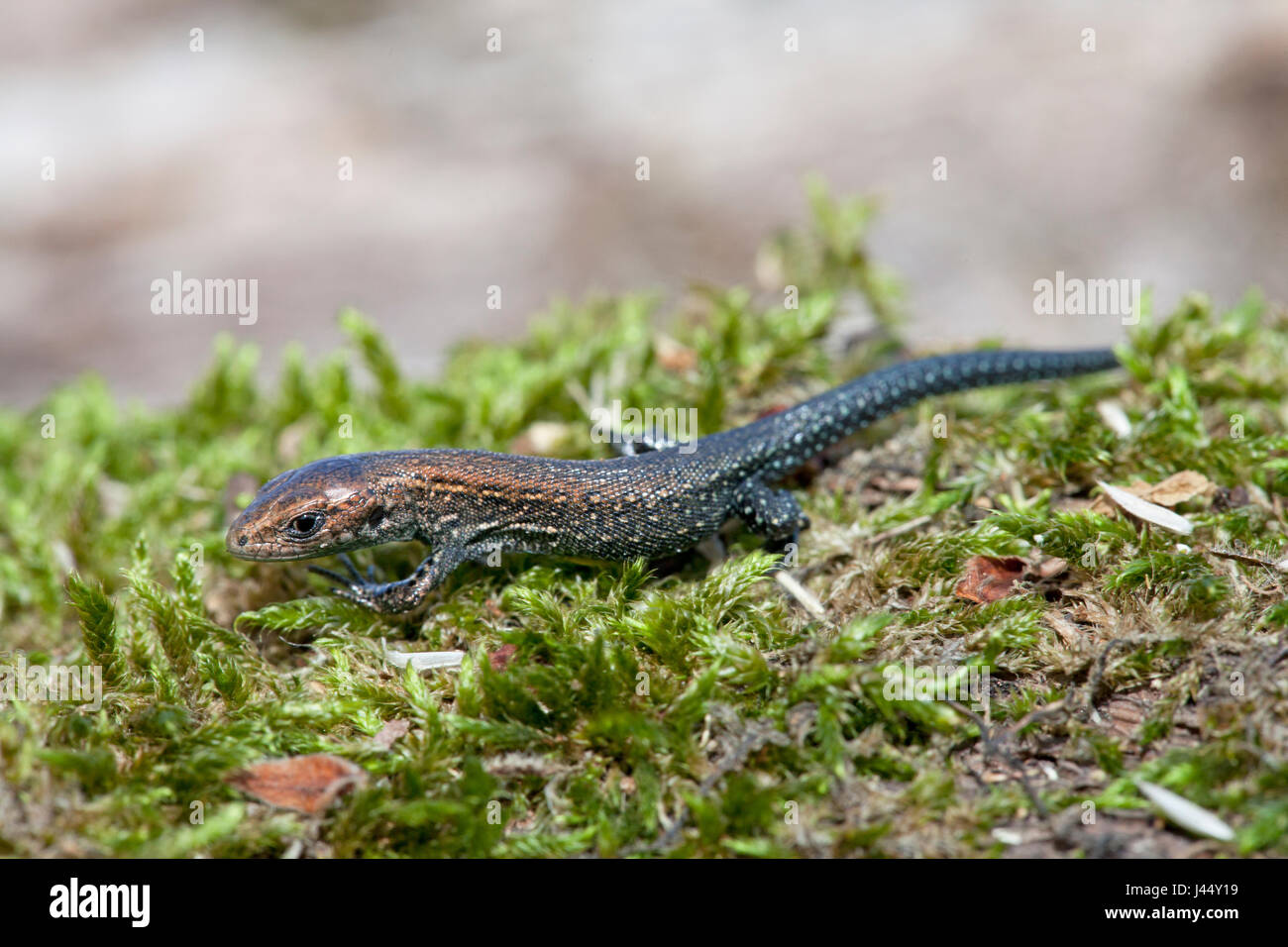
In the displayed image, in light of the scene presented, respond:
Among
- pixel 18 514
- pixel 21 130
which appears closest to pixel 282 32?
pixel 21 130

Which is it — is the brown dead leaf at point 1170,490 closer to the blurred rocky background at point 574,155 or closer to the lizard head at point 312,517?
the lizard head at point 312,517

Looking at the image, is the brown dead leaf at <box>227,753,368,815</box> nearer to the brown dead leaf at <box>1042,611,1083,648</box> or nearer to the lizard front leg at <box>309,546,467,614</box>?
the lizard front leg at <box>309,546,467,614</box>

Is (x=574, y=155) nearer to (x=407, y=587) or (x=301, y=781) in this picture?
(x=407, y=587)

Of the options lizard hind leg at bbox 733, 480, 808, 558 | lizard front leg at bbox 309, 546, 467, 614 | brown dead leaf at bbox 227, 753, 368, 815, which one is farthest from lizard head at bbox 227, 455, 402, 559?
lizard hind leg at bbox 733, 480, 808, 558

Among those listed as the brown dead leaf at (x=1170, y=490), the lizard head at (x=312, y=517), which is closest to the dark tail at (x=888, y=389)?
the brown dead leaf at (x=1170, y=490)

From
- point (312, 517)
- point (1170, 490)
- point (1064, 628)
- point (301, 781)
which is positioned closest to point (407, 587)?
point (312, 517)
